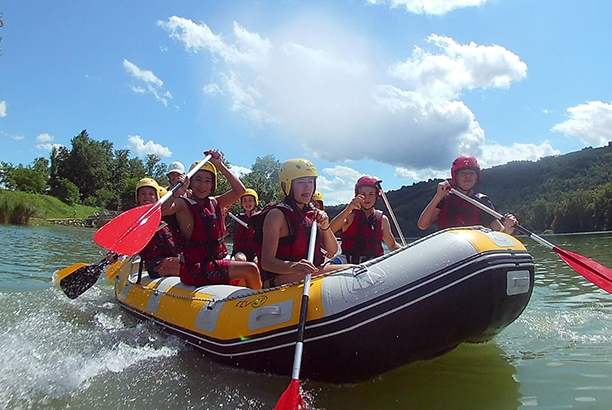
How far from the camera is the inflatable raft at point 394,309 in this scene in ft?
10.4

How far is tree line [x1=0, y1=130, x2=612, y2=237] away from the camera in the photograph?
161ft

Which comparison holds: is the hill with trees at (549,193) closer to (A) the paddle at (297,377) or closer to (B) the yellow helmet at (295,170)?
(B) the yellow helmet at (295,170)

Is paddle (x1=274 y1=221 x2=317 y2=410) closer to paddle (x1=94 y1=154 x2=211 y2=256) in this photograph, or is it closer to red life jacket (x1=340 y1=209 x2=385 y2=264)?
paddle (x1=94 y1=154 x2=211 y2=256)

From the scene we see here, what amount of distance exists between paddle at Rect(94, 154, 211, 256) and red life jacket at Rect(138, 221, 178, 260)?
1.41 m

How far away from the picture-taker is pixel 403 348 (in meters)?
3.24

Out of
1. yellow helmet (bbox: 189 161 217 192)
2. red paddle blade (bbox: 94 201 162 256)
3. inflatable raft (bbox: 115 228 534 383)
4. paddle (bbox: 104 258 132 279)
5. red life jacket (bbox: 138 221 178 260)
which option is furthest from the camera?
paddle (bbox: 104 258 132 279)

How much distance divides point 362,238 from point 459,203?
117cm

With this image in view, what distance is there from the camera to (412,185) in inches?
2997

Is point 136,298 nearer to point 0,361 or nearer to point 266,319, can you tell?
point 0,361

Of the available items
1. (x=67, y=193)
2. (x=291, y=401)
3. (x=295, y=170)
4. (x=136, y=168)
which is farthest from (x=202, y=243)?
(x=136, y=168)

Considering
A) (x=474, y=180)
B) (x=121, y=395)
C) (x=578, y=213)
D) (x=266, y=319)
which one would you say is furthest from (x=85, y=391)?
(x=578, y=213)

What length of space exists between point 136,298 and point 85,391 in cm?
198

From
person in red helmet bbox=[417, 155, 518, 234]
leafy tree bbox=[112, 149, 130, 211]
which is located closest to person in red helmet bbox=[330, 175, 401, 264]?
person in red helmet bbox=[417, 155, 518, 234]

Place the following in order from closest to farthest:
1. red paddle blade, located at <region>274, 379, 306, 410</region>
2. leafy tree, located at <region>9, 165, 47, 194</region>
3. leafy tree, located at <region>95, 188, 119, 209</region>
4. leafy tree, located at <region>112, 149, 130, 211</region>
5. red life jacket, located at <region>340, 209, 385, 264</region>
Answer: red paddle blade, located at <region>274, 379, 306, 410</region>
red life jacket, located at <region>340, 209, 385, 264</region>
leafy tree, located at <region>9, 165, 47, 194</region>
leafy tree, located at <region>95, 188, 119, 209</region>
leafy tree, located at <region>112, 149, 130, 211</region>
